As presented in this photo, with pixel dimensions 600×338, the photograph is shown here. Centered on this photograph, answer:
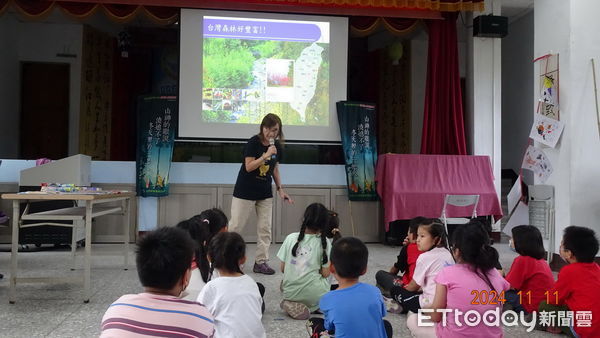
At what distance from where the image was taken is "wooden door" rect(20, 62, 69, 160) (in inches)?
283

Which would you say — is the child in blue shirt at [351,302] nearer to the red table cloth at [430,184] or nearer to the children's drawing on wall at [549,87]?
the children's drawing on wall at [549,87]

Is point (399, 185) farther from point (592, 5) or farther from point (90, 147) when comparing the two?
point (90, 147)

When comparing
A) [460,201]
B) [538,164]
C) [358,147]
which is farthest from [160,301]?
[358,147]

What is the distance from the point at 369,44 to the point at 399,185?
4.03m

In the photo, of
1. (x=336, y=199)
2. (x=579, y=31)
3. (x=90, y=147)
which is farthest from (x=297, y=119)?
(x=90, y=147)

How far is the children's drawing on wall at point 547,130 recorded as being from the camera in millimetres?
3930

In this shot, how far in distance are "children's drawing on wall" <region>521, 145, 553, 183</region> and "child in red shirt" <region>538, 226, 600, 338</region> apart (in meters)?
2.04

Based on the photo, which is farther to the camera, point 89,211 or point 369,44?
point 369,44

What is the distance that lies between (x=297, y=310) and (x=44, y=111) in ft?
20.7

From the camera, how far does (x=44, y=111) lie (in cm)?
725

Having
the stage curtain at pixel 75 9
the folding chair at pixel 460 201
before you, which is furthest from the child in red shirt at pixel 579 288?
the stage curtain at pixel 75 9

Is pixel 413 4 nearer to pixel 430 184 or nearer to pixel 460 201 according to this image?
pixel 430 184

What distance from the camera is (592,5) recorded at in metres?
3.87

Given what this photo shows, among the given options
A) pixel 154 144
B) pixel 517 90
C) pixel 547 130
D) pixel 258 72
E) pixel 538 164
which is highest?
pixel 517 90
